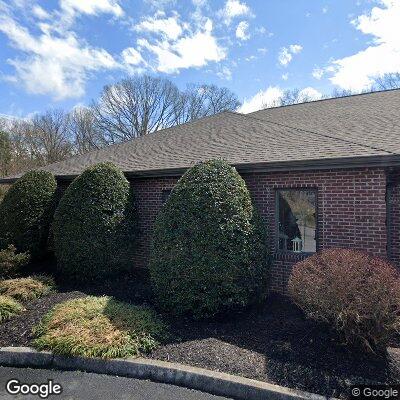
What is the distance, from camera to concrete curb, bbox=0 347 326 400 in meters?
3.87

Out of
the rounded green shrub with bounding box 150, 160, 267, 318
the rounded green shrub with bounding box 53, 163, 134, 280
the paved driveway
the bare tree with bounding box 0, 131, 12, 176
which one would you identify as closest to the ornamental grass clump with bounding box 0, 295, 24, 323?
the paved driveway

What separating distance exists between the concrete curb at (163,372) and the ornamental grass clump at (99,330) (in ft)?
0.37

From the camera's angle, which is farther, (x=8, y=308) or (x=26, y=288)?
(x=26, y=288)

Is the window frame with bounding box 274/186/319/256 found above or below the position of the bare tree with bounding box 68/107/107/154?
below

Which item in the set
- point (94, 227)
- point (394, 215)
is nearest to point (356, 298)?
point (394, 215)

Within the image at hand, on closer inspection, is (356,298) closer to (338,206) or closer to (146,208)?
(338,206)

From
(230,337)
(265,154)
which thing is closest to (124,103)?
(265,154)

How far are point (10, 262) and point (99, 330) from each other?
4.48 m

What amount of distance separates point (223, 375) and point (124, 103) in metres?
39.7

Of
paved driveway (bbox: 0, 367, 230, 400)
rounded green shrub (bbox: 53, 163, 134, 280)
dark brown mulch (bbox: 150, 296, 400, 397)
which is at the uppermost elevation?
rounded green shrub (bbox: 53, 163, 134, 280)

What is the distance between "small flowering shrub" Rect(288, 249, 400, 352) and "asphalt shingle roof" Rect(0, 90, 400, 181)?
7.27 feet

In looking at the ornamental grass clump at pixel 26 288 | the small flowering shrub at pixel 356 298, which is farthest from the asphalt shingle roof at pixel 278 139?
the ornamental grass clump at pixel 26 288

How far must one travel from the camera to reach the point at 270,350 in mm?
4762

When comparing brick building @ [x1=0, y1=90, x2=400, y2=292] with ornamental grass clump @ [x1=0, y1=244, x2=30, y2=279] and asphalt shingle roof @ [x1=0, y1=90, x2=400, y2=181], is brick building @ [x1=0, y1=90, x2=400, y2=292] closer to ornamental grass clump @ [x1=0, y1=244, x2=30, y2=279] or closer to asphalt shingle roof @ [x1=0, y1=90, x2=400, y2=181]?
asphalt shingle roof @ [x1=0, y1=90, x2=400, y2=181]
